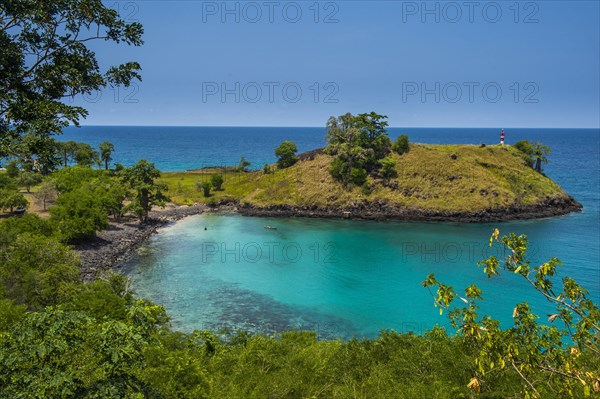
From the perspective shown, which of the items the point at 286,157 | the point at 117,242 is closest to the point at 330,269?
the point at 117,242

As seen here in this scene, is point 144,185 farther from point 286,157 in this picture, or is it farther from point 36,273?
point 286,157

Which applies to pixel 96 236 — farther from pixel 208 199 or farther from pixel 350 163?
pixel 350 163

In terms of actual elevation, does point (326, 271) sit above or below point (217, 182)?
below

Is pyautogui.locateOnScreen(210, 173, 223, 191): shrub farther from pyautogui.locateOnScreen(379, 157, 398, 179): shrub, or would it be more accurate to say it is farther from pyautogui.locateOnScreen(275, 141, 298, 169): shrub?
pyautogui.locateOnScreen(379, 157, 398, 179): shrub

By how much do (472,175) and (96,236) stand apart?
85127mm

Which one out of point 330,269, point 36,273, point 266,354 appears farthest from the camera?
point 330,269

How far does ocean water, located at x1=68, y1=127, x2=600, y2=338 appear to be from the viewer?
42.0m

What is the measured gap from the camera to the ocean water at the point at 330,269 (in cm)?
4200

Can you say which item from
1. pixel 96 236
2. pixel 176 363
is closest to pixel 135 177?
pixel 96 236

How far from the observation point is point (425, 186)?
9312 centimetres

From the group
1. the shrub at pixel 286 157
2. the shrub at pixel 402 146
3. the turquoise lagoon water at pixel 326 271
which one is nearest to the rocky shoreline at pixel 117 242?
the turquoise lagoon water at pixel 326 271

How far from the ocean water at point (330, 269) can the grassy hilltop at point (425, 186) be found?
806cm

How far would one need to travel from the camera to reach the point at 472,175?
9431 cm

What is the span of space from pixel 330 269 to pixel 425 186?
4680 centimetres
